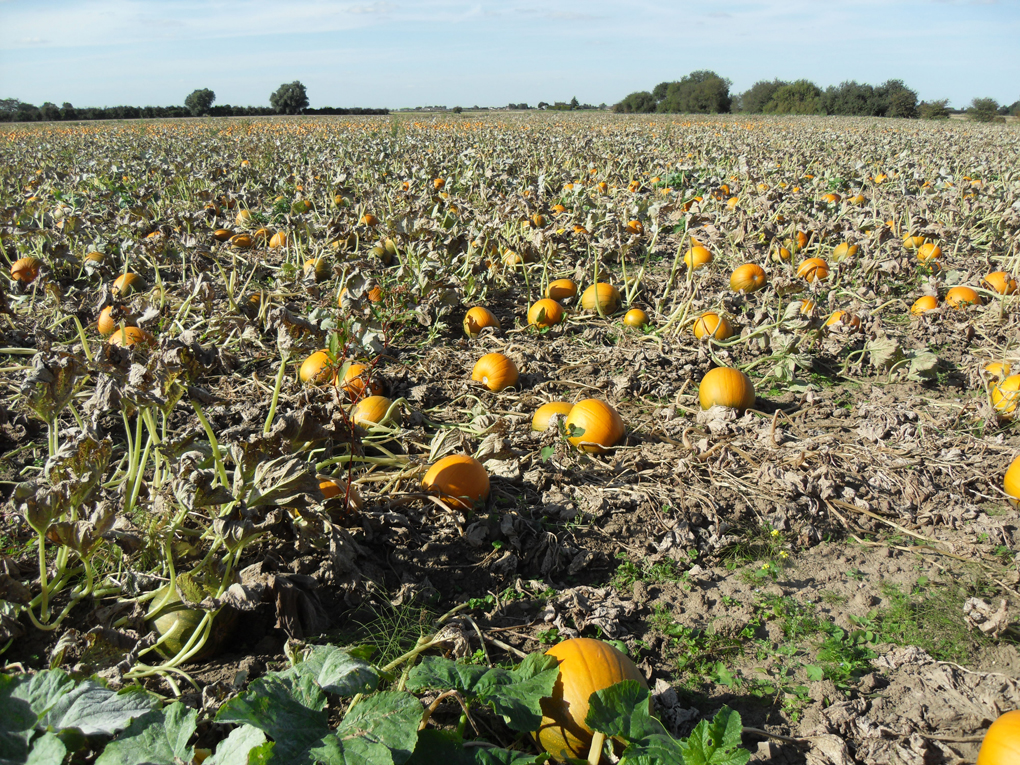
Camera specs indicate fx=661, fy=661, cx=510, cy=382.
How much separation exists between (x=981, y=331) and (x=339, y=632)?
18.5ft

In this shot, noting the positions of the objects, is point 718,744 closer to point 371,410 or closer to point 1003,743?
point 1003,743

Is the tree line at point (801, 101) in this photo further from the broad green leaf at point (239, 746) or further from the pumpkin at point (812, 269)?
the broad green leaf at point (239, 746)

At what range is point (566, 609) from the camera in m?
2.74

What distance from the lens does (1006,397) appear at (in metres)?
4.13

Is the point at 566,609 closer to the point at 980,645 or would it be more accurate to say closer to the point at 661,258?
the point at 980,645

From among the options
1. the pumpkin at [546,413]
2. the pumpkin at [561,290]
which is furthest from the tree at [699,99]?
the pumpkin at [546,413]

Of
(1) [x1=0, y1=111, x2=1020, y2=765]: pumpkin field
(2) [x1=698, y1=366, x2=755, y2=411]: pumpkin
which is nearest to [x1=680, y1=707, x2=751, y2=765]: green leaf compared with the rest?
(1) [x1=0, y1=111, x2=1020, y2=765]: pumpkin field

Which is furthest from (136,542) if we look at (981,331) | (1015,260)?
(1015,260)

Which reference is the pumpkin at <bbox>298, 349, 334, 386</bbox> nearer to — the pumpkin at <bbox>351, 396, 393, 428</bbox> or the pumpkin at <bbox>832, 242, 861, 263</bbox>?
the pumpkin at <bbox>351, 396, 393, 428</bbox>

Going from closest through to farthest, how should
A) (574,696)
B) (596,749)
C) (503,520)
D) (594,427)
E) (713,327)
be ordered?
1. (596,749)
2. (574,696)
3. (503,520)
4. (594,427)
5. (713,327)

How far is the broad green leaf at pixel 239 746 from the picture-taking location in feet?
5.21

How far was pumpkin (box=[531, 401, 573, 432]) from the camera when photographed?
159 inches

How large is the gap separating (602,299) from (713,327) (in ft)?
3.74

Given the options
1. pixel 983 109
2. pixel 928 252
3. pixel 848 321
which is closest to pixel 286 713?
pixel 848 321
